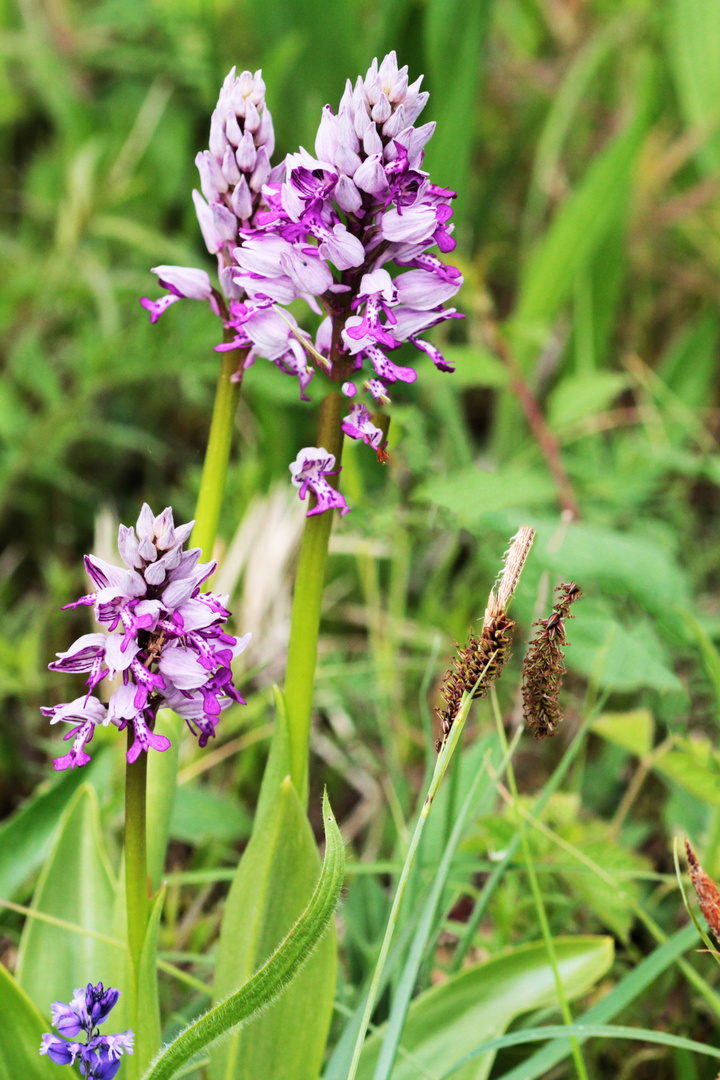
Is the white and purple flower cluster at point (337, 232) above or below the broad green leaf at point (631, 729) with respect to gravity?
above

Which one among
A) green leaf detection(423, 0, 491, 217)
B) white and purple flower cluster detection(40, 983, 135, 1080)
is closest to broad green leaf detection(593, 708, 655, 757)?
white and purple flower cluster detection(40, 983, 135, 1080)

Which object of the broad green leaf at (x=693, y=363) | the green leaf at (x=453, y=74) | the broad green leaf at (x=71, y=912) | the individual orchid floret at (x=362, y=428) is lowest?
the broad green leaf at (x=71, y=912)

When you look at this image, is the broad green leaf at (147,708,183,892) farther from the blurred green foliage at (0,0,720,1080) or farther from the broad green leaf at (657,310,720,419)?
the broad green leaf at (657,310,720,419)

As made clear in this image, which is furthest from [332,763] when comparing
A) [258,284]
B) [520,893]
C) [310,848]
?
[258,284]

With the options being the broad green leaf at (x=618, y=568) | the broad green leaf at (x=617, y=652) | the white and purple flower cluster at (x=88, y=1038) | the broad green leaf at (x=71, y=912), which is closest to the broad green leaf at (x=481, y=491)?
the broad green leaf at (x=618, y=568)

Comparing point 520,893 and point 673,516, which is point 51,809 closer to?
point 520,893

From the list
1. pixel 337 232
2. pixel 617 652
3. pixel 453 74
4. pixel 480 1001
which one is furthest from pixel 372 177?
pixel 453 74

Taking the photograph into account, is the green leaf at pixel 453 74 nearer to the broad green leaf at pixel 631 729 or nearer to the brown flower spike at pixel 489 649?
the broad green leaf at pixel 631 729
